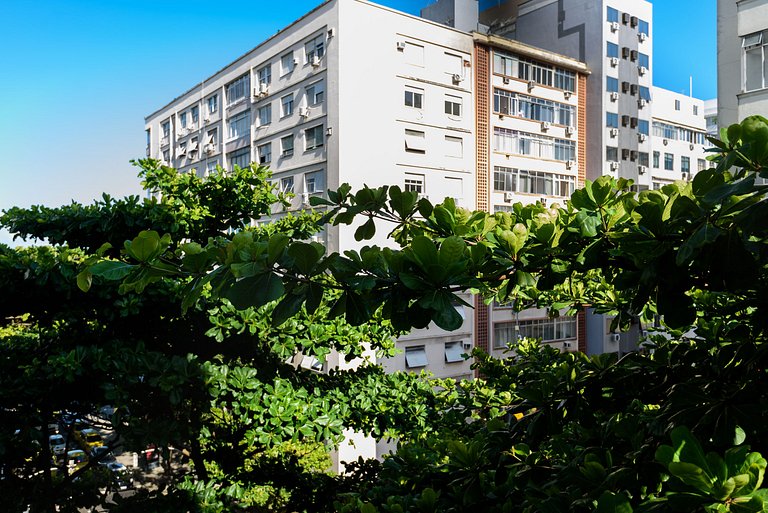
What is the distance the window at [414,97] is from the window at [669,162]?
10570 millimetres

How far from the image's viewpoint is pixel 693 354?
4.78ft

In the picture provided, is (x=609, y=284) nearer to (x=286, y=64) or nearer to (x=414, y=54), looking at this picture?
(x=414, y=54)

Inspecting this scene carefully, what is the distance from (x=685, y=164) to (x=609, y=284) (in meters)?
21.7

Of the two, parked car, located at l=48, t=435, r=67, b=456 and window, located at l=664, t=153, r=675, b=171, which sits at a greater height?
window, located at l=664, t=153, r=675, b=171

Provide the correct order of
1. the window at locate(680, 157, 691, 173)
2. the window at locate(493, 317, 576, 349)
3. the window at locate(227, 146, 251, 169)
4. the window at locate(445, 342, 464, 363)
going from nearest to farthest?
the window at locate(445, 342, 464, 363), the window at locate(493, 317, 576, 349), the window at locate(227, 146, 251, 169), the window at locate(680, 157, 691, 173)

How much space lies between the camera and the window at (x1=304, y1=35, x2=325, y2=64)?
12.5 meters

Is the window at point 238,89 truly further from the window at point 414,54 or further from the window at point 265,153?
the window at point 414,54

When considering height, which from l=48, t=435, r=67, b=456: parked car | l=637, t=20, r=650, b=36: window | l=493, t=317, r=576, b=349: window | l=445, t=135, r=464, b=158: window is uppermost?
l=637, t=20, r=650, b=36: window

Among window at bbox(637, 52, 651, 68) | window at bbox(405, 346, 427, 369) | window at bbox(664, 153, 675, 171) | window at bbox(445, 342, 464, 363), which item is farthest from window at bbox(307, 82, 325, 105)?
window at bbox(664, 153, 675, 171)

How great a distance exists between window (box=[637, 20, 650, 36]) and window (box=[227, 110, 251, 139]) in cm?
1049

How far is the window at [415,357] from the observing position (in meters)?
12.5

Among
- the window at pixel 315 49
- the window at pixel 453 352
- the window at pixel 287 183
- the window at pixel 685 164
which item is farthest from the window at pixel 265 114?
the window at pixel 685 164

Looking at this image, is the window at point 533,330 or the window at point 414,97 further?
the window at point 533,330

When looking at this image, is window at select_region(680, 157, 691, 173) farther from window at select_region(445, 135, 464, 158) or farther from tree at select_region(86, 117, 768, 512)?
tree at select_region(86, 117, 768, 512)
